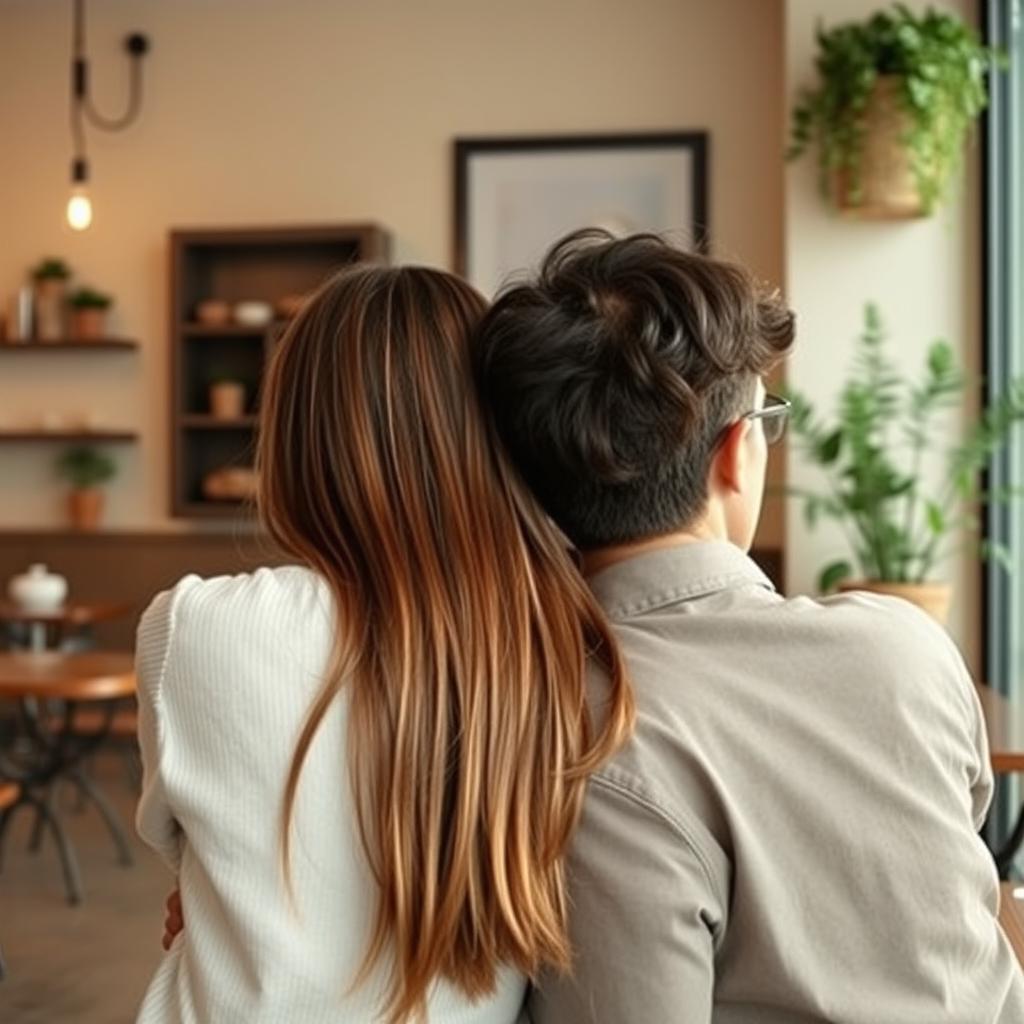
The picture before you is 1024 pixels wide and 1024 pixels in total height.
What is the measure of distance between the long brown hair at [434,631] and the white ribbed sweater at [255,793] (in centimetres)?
2

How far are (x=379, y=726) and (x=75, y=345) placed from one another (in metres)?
5.65

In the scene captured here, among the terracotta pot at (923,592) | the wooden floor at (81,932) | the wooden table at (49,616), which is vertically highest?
the terracotta pot at (923,592)

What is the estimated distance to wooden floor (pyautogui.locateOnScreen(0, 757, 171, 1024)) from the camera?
134 inches

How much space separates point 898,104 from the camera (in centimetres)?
472

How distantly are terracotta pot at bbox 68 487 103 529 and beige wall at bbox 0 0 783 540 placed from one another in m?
0.10

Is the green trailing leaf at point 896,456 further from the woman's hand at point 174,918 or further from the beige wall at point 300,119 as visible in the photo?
the woman's hand at point 174,918

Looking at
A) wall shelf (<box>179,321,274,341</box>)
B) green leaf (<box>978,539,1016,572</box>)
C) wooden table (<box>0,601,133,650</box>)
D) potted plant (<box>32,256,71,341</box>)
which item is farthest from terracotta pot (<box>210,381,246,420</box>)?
green leaf (<box>978,539,1016,572</box>)

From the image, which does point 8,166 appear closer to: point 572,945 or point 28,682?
point 28,682

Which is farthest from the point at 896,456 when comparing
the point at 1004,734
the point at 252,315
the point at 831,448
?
the point at 252,315

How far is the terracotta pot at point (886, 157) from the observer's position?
4730 mm

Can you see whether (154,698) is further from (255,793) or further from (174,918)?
(174,918)

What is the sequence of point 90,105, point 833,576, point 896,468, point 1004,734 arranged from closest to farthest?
point 1004,734, point 833,576, point 896,468, point 90,105

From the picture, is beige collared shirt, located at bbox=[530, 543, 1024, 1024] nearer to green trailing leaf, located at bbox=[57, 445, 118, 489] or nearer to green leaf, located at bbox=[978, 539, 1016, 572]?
green leaf, located at bbox=[978, 539, 1016, 572]

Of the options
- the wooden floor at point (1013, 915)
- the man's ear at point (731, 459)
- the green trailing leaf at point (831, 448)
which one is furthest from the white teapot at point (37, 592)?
the man's ear at point (731, 459)
